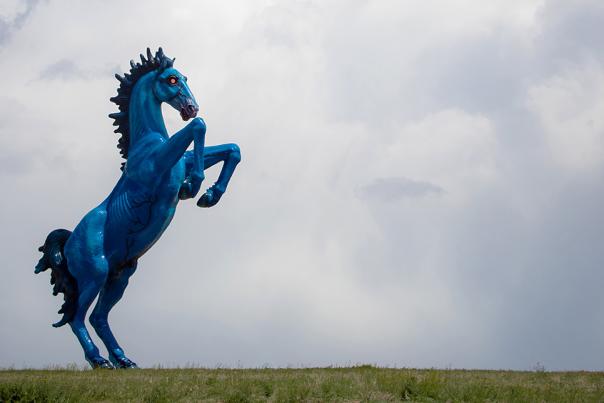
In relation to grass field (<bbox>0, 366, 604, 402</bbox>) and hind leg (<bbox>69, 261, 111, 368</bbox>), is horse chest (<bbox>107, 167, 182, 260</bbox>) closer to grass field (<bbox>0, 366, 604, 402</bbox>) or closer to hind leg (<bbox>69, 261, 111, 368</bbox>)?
hind leg (<bbox>69, 261, 111, 368</bbox>)

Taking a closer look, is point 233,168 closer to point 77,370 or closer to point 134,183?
point 134,183

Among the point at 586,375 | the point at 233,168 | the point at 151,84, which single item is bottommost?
the point at 586,375

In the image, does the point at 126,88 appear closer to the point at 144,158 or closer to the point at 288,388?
the point at 144,158

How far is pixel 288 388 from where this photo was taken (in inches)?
445

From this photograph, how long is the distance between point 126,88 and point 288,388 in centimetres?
690

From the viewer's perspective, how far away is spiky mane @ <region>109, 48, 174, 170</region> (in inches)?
631

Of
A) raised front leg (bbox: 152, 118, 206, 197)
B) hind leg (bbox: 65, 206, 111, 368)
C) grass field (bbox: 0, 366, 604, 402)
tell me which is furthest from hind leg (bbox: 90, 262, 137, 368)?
grass field (bbox: 0, 366, 604, 402)

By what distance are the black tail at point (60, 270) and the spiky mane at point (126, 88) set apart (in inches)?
68.6

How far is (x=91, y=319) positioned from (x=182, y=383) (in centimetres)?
445

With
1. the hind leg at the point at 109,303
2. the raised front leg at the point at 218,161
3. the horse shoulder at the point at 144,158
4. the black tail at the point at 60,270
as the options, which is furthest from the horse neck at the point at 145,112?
the hind leg at the point at 109,303

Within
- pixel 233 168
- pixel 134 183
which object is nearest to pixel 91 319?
pixel 134 183

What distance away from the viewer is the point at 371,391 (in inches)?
447

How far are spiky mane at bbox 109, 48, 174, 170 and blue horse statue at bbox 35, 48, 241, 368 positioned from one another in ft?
0.05

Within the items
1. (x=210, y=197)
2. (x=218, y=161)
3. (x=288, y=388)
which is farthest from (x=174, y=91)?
(x=288, y=388)
